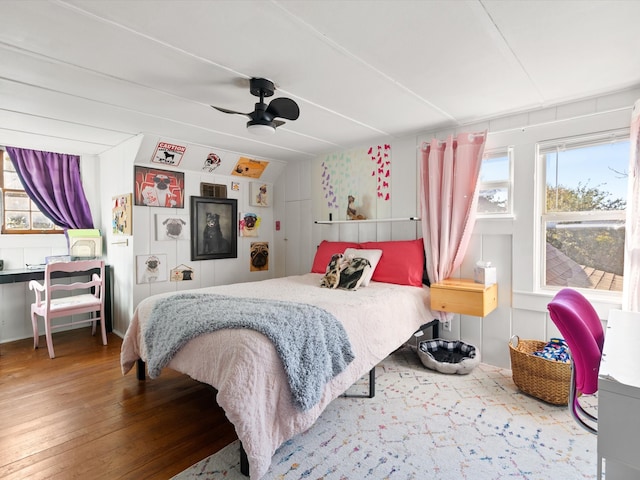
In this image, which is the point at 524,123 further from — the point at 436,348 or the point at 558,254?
the point at 436,348

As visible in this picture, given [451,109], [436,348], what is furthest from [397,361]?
[451,109]

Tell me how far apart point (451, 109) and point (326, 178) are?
182 centimetres

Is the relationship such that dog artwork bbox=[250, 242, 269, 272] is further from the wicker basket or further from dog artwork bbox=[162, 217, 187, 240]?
the wicker basket

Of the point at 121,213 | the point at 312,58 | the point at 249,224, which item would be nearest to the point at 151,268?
the point at 121,213

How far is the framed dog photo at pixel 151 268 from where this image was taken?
365 cm

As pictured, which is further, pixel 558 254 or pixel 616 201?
pixel 558 254

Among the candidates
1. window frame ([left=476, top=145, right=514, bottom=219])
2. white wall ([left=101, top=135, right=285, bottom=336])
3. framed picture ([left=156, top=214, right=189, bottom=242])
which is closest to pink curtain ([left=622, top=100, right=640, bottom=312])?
window frame ([left=476, top=145, right=514, bottom=219])

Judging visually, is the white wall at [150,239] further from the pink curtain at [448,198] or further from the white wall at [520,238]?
the white wall at [520,238]

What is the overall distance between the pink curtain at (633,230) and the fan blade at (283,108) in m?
2.27

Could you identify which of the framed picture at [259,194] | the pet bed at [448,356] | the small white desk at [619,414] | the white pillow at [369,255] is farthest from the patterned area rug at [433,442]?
the framed picture at [259,194]

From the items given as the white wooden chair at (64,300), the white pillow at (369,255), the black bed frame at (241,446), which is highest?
the white pillow at (369,255)

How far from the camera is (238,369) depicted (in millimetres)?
1558

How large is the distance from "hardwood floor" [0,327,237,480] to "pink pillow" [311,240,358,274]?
174 centimetres

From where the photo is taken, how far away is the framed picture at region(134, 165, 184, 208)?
11.9 feet
